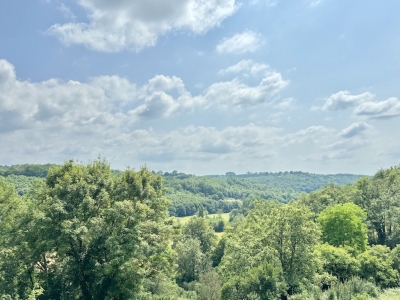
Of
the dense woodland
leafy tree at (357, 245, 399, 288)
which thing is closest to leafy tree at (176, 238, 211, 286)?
the dense woodland

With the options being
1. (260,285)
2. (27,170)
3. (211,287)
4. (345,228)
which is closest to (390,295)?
(260,285)

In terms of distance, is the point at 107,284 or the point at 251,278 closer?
the point at 107,284

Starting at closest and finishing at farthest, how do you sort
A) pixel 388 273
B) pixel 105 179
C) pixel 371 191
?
1. pixel 105 179
2. pixel 388 273
3. pixel 371 191

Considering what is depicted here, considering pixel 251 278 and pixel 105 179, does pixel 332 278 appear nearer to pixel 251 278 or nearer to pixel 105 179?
pixel 251 278

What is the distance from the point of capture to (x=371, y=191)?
200ft

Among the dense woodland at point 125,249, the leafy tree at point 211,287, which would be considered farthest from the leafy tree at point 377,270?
the leafy tree at point 211,287

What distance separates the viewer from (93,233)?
24016mm

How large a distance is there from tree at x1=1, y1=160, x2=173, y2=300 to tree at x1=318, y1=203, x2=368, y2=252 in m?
30.1

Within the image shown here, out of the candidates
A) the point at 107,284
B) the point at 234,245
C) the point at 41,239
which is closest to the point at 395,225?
the point at 234,245

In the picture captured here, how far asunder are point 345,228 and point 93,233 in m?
37.2

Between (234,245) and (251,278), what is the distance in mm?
6095

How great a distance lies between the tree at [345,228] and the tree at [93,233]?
3008 centimetres

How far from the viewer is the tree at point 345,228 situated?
45469mm

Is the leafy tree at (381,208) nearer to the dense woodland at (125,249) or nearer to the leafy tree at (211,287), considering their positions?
the dense woodland at (125,249)
